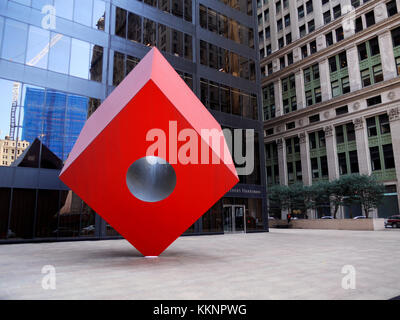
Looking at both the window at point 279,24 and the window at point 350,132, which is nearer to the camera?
the window at point 350,132

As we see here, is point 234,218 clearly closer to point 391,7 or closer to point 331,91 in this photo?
point 331,91

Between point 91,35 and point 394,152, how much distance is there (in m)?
34.7

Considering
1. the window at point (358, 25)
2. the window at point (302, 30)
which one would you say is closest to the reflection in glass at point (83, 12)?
the window at point (358, 25)

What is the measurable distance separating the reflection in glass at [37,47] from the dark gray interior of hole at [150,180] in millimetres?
11444

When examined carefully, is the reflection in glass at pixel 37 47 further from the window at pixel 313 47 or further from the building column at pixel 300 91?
the window at pixel 313 47

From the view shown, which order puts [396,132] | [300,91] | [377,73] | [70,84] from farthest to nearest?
[300,91], [377,73], [396,132], [70,84]

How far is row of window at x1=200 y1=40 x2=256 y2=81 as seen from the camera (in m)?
25.3

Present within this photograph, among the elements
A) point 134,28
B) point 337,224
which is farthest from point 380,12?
point 134,28

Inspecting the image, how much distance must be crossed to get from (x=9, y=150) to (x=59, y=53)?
251 inches

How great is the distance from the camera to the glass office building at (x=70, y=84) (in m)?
16.9

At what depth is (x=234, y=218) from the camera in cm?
2452

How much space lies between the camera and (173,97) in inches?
312
